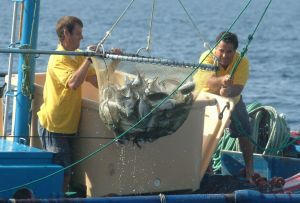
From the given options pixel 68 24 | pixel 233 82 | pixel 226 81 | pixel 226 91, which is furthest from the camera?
pixel 233 82

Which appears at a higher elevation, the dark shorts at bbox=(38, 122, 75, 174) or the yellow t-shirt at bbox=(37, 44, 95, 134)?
the yellow t-shirt at bbox=(37, 44, 95, 134)

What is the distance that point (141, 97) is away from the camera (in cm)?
845

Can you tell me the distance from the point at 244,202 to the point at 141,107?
1.24 metres

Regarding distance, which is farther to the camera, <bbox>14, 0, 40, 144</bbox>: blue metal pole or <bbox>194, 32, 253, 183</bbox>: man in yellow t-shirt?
<bbox>194, 32, 253, 183</bbox>: man in yellow t-shirt

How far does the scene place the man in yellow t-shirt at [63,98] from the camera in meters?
8.52

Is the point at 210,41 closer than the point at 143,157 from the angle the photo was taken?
No

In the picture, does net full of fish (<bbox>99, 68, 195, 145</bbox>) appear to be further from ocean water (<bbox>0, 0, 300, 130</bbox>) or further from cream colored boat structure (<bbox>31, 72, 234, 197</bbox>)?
ocean water (<bbox>0, 0, 300, 130</bbox>)

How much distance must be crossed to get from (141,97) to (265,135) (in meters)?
2.70

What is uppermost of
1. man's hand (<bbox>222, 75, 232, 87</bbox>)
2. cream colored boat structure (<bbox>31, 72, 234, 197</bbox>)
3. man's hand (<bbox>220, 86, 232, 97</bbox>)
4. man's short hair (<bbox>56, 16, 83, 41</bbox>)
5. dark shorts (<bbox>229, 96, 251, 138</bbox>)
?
man's short hair (<bbox>56, 16, 83, 41</bbox>)

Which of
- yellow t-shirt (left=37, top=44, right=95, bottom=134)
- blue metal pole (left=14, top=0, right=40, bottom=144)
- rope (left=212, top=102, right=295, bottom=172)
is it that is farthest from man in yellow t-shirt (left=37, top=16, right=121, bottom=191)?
rope (left=212, top=102, right=295, bottom=172)

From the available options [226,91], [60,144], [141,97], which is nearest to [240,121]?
[226,91]

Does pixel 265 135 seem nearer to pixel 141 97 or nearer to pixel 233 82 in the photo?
pixel 233 82

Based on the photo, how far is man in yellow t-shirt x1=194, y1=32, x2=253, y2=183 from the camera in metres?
9.48

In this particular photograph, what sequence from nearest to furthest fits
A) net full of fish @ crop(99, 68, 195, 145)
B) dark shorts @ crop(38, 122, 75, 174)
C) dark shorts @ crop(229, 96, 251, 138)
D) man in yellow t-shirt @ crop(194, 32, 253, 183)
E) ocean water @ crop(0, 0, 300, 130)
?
net full of fish @ crop(99, 68, 195, 145) → dark shorts @ crop(38, 122, 75, 174) → man in yellow t-shirt @ crop(194, 32, 253, 183) → dark shorts @ crop(229, 96, 251, 138) → ocean water @ crop(0, 0, 300, 130)
